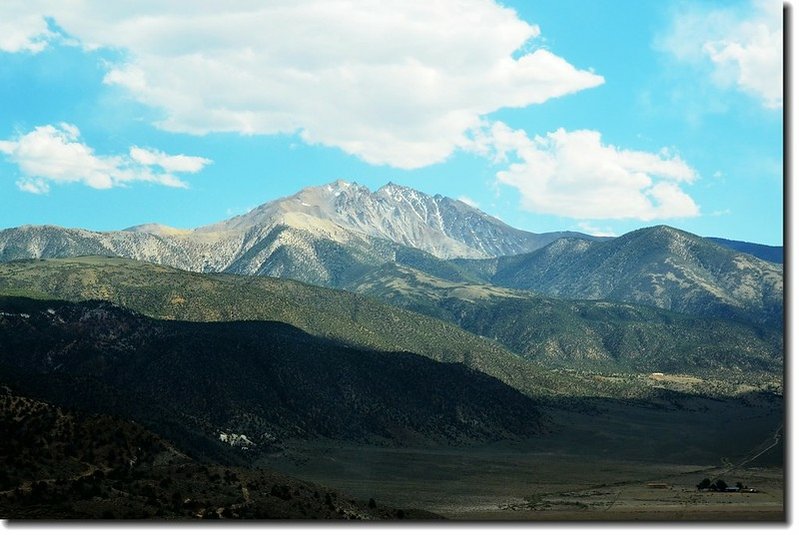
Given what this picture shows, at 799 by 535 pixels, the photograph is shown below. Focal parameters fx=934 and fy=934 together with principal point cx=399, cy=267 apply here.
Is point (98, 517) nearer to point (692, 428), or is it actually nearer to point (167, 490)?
point (167, 490)

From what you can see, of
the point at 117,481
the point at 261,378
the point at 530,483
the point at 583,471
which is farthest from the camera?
the point at 261,378

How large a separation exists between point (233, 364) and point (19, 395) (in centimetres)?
6487

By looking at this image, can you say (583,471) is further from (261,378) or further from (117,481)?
(117,481)

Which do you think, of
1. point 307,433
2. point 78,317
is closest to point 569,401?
point 307,433

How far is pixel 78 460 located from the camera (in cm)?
6112

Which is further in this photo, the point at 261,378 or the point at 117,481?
the point at 261,378

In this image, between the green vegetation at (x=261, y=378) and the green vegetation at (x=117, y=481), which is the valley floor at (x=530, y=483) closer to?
the green vegetation at (x=261, y=378)

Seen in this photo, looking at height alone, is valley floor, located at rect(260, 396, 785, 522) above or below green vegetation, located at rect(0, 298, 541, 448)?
below

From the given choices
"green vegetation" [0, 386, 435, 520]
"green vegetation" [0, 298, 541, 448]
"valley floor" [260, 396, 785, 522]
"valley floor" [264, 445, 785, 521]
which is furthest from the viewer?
"green vegetation" [0, 298, 541, 448]

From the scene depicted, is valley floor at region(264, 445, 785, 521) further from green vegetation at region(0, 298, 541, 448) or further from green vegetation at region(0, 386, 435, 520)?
green vegetation at region(0, 386, 435, 520)

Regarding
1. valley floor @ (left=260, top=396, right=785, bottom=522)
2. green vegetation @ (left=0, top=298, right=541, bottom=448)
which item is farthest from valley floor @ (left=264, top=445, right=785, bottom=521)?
green vegetation @ (left=0, top=298, right=541, bottom=448)

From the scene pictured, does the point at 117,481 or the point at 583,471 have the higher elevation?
the point at 117,481

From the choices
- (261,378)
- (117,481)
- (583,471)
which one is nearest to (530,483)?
(583,471)

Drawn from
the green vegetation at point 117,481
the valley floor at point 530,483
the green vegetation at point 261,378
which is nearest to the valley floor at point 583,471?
the valley floor at point 530,483
